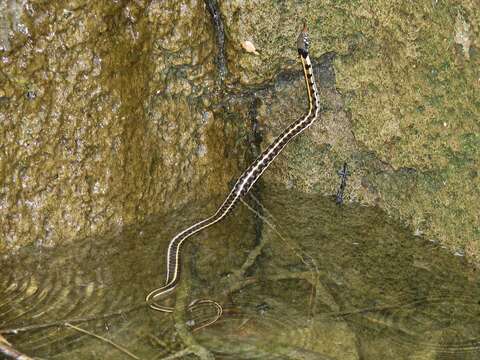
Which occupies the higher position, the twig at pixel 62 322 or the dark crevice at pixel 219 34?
the dark crevice at pixel 219 34

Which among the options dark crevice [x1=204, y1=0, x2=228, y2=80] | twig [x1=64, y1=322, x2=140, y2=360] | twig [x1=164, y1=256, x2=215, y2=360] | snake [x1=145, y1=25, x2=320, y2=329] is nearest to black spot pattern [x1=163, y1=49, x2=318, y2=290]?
snake [x1=145, y1=25, x2=320, y2=329]

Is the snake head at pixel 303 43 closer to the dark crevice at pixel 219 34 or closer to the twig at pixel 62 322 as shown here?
the dark crevice at pixel 219 34

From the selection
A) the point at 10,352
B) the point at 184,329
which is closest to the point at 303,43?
the point at 184,329

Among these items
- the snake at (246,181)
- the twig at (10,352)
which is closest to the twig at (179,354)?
the snake at (246,181)

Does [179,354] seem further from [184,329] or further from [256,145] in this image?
[256,145]

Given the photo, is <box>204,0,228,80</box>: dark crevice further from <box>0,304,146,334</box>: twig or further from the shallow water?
<box>0,304,146,334</box>: twig

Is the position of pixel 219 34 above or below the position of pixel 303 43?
above
